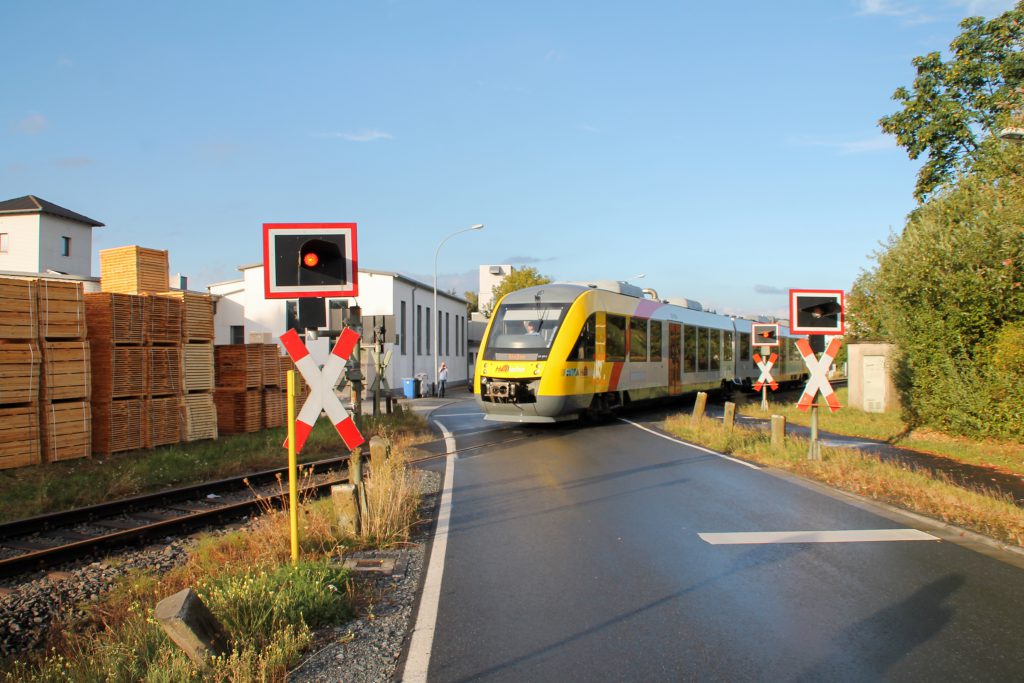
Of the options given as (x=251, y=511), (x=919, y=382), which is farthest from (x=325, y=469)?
(x=919, y=382)

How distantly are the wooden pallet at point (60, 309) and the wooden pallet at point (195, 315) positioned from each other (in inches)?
80.9

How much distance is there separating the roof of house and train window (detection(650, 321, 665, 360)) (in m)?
44.7

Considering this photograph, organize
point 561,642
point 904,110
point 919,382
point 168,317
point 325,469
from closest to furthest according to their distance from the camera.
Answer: point 561,642 < point 325,469 < point 168,317 < point 919,382 < point 904,110

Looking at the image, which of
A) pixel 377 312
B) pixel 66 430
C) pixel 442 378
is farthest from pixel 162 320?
pixel 442 378

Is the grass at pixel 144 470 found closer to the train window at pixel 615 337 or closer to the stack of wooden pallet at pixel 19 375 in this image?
the stack of wooden pallet at pixel 19 375

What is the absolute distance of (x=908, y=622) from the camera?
5.04 metres

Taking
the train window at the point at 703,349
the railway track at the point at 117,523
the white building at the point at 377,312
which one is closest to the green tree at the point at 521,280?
the white building at the point at 377,312

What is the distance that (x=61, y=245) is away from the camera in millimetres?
53125

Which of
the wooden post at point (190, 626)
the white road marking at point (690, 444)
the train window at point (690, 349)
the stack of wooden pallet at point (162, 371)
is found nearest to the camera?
the wooden post at point (190, 626)

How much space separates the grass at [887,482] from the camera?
8242 mm

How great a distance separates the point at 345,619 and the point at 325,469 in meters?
7.99

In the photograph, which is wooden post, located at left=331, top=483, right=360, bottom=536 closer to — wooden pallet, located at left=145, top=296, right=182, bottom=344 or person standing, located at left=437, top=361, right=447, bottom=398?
wooden pallet, located at left=145, top=296, right=182, bottom=344

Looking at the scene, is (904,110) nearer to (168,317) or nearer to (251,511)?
(168,317)

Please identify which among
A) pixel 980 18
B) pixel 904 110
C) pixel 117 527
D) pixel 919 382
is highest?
pixel 980 18
